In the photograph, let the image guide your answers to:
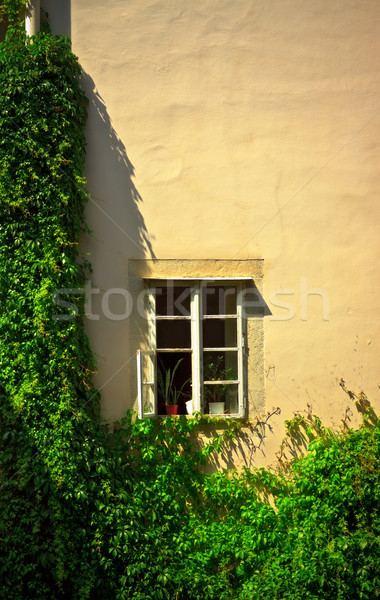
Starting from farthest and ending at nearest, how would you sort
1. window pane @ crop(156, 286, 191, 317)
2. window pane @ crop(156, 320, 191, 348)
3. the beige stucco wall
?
1. window pane @ crop(156, 320, 191, 348)
2. window pane @ crop(156, 286, 191, 317)
3. the beige stucco wall

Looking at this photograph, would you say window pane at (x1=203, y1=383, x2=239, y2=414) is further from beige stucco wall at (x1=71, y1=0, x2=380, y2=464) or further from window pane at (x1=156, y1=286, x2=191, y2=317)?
window pane at (x1=156, y1=286, x2=191, y2=317)

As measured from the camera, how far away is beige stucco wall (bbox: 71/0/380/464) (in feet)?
21.2

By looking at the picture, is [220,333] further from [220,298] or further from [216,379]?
[216,379]

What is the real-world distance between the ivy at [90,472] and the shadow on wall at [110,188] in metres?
0.17

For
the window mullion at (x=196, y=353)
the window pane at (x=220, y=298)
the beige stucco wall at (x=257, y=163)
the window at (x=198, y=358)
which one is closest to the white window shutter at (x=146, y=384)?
the window at (x=198, y=358)

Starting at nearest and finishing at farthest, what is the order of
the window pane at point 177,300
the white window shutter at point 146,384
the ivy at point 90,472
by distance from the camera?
the ivy at point 90,472, the white window shutter at point 146,384, the window pane at point 177,300

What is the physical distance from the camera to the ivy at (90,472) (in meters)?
5.50

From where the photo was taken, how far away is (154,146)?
21.4 feet

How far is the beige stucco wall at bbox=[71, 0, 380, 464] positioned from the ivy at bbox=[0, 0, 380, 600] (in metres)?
0.36

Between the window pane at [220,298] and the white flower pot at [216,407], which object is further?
the window pane at [220,298]

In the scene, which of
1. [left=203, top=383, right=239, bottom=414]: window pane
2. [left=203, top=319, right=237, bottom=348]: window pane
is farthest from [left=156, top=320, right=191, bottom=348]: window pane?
[left=203, top=383, right=239, bottom=414]: window pane

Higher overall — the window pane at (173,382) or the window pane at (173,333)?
the window pane at (173,333)

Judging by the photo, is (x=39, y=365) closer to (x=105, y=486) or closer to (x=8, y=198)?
(x=105, y=486)

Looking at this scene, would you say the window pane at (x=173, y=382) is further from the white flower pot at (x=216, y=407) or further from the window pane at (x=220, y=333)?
the window pane at (x=220, y=333)
